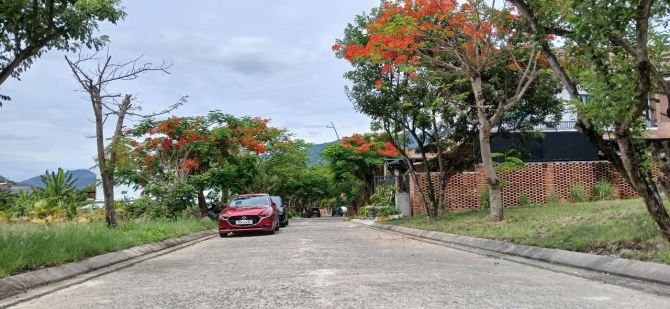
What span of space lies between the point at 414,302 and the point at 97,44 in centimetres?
700

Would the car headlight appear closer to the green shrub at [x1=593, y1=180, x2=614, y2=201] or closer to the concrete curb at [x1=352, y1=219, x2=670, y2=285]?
the concrete curb at [x1=352, y1=219, x2=670, y2=285]

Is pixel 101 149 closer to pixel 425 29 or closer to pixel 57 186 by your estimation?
pixel 425 29

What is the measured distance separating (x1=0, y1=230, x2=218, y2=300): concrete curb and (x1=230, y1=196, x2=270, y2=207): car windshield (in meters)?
7.33

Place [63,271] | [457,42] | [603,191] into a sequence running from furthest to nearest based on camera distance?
[603,191] → [457,42] → [63,271]

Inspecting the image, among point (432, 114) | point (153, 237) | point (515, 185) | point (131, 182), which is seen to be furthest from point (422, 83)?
point (131, 182)

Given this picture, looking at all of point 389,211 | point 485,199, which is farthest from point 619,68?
point 389,211

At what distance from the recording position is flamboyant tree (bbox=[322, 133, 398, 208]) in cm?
3903

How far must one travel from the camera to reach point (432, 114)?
20406 mm

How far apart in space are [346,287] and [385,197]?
1020 inches

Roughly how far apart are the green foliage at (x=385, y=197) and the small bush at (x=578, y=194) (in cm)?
1047

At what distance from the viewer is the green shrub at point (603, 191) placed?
22.1 meters

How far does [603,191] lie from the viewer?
22.1m

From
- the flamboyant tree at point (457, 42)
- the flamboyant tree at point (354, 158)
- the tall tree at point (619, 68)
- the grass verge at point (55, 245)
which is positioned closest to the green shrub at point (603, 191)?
the flamboyant tree at point (457, 42)

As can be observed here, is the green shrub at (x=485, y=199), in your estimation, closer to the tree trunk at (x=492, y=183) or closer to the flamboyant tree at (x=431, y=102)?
the flamboyant tree at (x=431, y=102)
